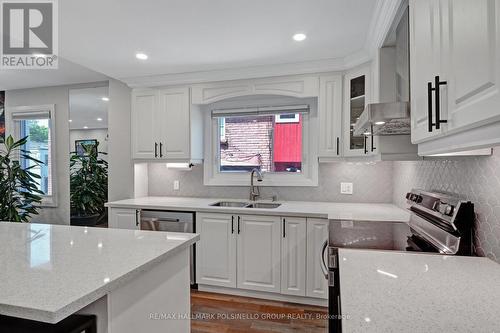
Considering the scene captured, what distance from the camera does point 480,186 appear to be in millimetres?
1340

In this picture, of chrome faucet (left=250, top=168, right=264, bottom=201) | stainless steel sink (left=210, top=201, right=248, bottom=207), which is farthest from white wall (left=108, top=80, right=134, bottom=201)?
chrome faucet (left=250, top=168, right=264, bottom=201)

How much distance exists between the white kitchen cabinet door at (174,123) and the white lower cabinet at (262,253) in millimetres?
876

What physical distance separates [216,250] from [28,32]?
97.3 inches

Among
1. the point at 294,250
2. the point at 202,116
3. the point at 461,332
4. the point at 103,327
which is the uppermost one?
the point at 202,116

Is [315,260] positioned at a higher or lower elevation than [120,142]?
lower

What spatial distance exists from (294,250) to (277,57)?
1.84m

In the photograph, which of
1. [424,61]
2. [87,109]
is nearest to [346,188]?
[424,61]

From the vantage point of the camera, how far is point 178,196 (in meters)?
3.52

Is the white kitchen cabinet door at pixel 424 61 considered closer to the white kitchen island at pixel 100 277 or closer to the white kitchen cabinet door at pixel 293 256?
the white kitchen island at pixel 100 277

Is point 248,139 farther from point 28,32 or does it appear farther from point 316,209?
point 28,32

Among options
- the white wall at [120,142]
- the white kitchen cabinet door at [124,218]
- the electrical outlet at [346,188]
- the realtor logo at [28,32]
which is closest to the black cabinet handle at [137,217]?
the white kitchen cabinet door at [124,218]

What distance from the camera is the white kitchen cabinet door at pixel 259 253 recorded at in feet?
8.38

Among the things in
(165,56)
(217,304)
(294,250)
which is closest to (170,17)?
(165,56)

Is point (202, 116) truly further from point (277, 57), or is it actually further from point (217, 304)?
point (217, 304)
